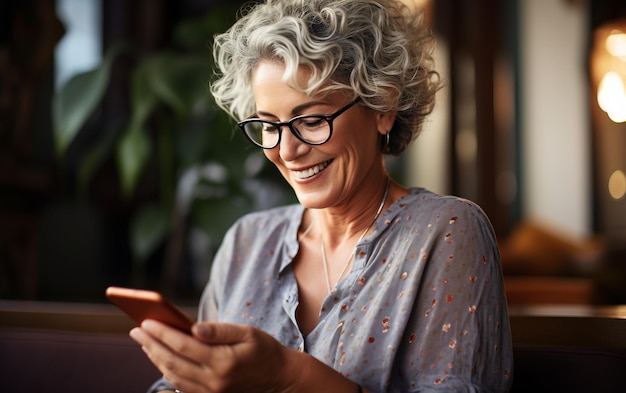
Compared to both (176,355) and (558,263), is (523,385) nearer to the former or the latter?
(176,355)

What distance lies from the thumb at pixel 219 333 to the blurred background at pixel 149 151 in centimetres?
65

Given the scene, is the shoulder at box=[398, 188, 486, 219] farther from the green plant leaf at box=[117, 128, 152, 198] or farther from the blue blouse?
the green plant leaf at box=[117, 128, 152, 198]

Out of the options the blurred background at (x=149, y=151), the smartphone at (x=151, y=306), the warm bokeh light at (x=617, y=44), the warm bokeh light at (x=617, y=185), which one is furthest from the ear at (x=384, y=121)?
the warm bokeh light at (x=617, y=185)

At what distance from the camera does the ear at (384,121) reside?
1.38 metres

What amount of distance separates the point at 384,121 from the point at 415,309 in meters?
0.35

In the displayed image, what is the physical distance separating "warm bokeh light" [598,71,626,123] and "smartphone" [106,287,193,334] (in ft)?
20.2

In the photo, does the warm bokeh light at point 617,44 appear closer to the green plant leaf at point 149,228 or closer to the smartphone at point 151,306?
the green plant leaf at point 149,228

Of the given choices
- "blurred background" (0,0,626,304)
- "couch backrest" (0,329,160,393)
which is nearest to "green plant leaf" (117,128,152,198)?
"blurred background" (0,0,626,304)

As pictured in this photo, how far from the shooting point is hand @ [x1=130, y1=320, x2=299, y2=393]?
1.01 metres

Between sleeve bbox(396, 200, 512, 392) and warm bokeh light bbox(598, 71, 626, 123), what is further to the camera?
warm bokeh light bbox(598, 71, 626, 123)

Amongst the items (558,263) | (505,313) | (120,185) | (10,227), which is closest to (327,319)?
(505,313)

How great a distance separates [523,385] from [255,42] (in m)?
0.74

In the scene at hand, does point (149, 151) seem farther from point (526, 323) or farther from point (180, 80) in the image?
point (526, 323)

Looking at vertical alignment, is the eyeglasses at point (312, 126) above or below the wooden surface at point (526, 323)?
above
